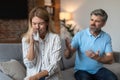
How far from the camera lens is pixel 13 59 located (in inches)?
119

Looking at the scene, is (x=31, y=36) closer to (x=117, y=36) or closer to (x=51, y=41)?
(x=51, y=41)

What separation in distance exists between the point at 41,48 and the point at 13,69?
0.65 metres

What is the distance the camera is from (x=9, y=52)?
9.97ft

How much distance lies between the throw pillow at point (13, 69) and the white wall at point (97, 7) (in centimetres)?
282

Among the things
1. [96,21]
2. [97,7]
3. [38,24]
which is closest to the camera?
[38,24]

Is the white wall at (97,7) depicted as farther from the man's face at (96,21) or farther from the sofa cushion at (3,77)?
the sofa cushion at (3,77)

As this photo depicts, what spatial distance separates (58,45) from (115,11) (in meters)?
3.17

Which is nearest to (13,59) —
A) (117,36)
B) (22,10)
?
(117,36)

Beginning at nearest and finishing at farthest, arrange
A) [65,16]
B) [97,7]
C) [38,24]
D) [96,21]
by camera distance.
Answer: [38,24] → [96,21] → [97,7] → [65,16]

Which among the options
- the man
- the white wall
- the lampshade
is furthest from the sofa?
the lampshade

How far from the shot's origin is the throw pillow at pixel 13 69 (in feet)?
8.70

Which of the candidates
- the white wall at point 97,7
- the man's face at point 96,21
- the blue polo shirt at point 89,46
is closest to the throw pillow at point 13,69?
the blue polo shirt at point 89,46

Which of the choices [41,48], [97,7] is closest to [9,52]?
[41,48]

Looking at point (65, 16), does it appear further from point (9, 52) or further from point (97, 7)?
point (9, 52)
